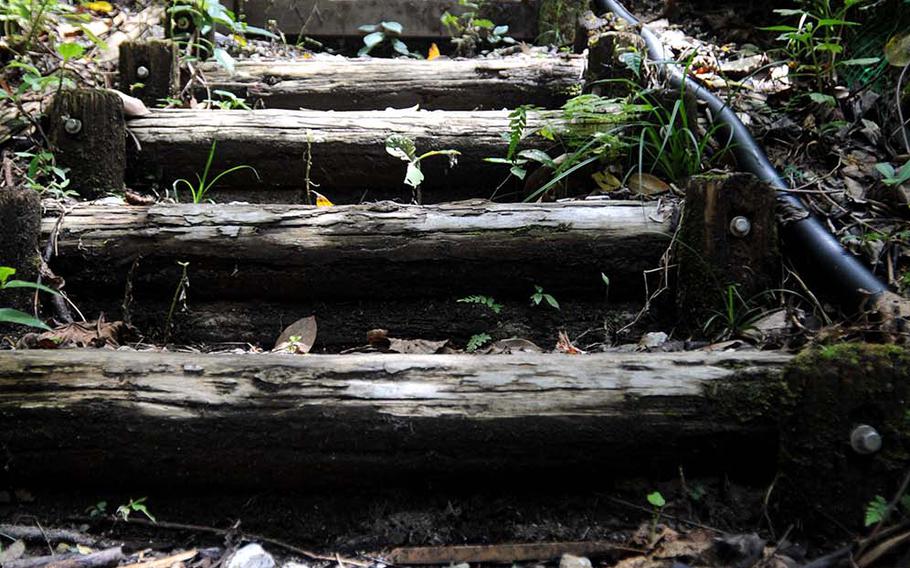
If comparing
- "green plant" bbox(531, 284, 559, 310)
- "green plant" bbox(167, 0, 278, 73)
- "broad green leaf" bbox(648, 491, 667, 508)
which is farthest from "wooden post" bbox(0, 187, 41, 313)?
"broad green leaf" bbox(648, 491, 667, 508)

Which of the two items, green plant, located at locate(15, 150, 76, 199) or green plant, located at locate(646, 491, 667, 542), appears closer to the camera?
green plant, located at locate(646, 491, 667, 542)

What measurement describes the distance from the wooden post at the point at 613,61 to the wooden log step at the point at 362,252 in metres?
0.88

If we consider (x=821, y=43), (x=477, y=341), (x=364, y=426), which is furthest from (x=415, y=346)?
(x=821, y=43)

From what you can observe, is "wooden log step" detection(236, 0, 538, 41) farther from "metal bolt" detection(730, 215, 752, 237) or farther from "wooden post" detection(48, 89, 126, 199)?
"metal bolt" detection(730, 215, 752, 237)

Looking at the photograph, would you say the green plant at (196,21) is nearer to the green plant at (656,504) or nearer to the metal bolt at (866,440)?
the green plant at (656,504)

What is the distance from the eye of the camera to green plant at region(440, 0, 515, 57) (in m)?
4.14

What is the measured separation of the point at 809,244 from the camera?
1.93 meters

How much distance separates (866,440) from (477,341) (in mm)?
925

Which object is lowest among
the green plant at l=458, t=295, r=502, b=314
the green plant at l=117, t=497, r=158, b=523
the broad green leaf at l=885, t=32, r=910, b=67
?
the green plant at l=117, t=497, r=158, b=523

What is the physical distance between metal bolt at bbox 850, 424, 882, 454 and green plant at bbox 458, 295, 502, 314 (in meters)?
0.92

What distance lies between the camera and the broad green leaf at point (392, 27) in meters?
4.24

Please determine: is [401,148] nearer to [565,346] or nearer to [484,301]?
[484,301]

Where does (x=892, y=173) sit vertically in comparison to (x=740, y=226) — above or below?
above

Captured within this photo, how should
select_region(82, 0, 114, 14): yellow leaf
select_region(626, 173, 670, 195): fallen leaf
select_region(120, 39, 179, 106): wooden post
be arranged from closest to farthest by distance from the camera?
select_region(626, 173, 670, 195): fallen leaf < select_region(120, 39, 179, 106): wooden post < select_region(82, 0, 114, 14): yellow leaf
